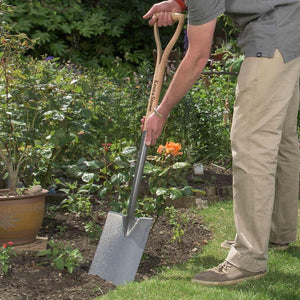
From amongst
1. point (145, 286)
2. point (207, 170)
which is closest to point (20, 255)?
point (145, 286)

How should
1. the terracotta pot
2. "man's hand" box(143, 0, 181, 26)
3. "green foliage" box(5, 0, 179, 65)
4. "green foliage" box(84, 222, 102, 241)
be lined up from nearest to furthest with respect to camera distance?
"man's hand" box(143, 0, 181, 26)
the terracotta pot
"green foliage" box(84, 222, 102, 241)
"green foliage" box(5, 0, 179, 65)

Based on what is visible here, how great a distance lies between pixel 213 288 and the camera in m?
2.66

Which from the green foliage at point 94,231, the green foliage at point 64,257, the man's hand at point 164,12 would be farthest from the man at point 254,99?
the green foliage at point 94,231

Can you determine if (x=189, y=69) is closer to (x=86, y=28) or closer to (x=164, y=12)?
(x=164, y=12)

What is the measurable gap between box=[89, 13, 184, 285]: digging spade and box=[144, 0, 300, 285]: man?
0.94 feet

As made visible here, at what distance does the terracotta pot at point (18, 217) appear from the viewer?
3.15 meters

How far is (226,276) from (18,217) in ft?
3.97

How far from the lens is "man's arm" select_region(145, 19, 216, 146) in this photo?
8.30 feet

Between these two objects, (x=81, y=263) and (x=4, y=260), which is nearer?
(x=4, y=260)

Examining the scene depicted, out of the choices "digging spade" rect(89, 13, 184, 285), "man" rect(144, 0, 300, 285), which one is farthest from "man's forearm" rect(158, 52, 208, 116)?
"digging spade" rect(89, 13, 184, 285)

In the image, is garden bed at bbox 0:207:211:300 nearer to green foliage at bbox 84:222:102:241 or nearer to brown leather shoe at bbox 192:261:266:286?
green foliage at bbox 84:222:102:241

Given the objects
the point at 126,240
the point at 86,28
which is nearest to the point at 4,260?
the point at 126,240

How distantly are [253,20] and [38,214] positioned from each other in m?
1.61

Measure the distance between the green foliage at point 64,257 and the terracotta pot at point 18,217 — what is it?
26cm
